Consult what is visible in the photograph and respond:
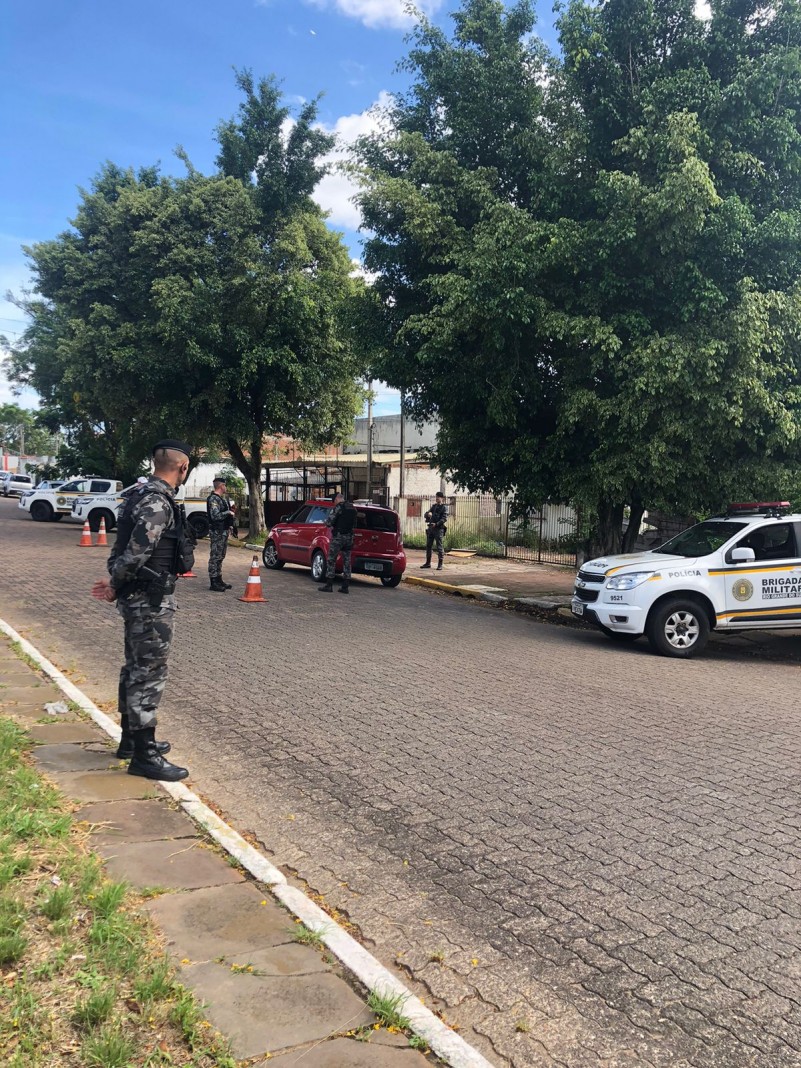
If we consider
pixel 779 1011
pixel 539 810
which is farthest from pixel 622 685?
pixel 779 1011

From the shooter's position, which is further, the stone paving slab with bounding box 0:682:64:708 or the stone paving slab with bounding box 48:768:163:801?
the stone paving slab with bounding box 0:682:64:708

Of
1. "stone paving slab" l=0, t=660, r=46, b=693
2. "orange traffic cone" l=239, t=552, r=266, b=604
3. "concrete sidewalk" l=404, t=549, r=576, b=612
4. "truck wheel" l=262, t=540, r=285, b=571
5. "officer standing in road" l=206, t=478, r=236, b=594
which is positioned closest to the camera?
"stone paving slab" l=0, t=660, r=46, b=693

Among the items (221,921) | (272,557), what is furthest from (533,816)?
(272,557)

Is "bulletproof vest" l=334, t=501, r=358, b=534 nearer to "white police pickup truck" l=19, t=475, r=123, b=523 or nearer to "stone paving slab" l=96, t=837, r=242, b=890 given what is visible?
"stone paving slab" l=96, t=837, r=242, b=890

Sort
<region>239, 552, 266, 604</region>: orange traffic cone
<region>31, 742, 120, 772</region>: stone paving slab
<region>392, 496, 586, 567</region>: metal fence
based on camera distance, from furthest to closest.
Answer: <region>392, 496, 586, 567</region>: metal fence < <region>239, 552, 266, 604</region>: orange traffic cone < <region>31, 742, 120, 772</region>: stone paving slab

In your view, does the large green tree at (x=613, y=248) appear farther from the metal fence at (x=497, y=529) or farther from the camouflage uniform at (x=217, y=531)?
the metal fence at (x=497, y=529)

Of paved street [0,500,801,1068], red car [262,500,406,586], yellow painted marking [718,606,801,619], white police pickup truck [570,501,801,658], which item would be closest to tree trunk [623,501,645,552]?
white police pickup truck [570,501,801,658]

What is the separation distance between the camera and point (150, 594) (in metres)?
5.14

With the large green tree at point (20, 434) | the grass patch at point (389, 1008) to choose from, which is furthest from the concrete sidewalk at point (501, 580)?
the large green tree at point (20, 434)

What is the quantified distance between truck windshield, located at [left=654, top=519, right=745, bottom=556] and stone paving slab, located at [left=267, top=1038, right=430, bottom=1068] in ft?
28.8

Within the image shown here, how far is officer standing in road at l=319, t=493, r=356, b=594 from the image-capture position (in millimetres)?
14234

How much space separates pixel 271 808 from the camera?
4.92m

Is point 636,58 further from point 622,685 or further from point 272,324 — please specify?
point 272,324

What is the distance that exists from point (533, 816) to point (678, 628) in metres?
6.17
